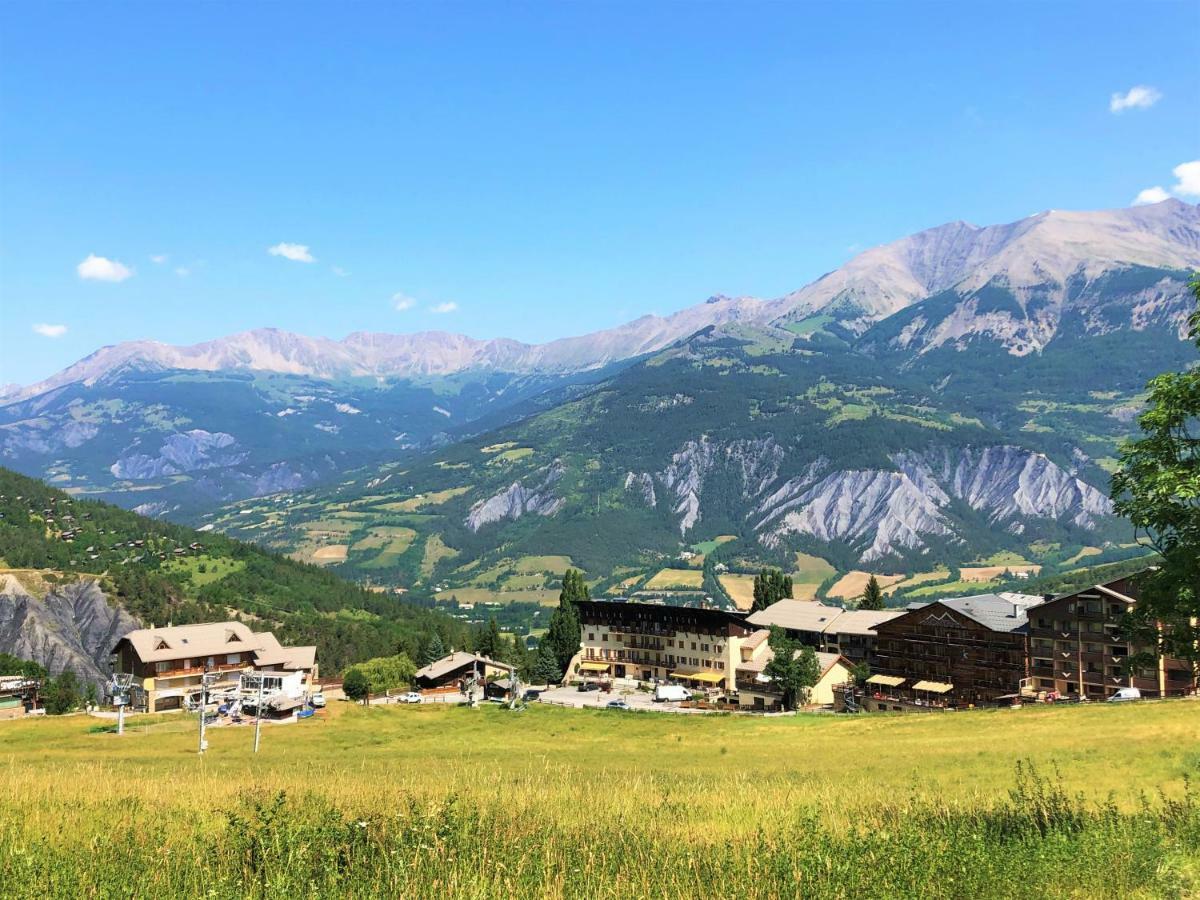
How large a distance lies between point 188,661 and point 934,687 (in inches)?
3796

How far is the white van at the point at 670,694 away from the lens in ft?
332

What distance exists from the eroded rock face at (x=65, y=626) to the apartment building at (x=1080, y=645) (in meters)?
140

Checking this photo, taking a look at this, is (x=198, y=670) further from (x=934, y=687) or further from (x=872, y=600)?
(x=872, y=600)

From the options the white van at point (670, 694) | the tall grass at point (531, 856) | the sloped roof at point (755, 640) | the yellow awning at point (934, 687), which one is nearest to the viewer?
the tall grass at point (531, 856)

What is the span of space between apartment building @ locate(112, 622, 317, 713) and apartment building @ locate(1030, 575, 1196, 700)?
88.5 m

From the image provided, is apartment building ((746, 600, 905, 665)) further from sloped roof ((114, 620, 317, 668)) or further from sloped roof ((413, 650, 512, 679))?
sloped roof ((114, 620, 317, 668))

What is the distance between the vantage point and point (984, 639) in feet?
330

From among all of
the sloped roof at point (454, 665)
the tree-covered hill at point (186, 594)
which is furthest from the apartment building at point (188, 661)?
the tree-covered hill at point (186, 594)

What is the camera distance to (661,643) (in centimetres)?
12256

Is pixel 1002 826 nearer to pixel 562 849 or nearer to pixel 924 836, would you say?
pixel 924 836

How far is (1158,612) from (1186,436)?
12.9ft

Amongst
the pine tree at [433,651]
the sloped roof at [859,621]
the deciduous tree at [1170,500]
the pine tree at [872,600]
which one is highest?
the deciduous tree at [1170,500]

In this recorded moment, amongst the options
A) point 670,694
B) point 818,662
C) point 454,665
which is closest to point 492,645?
point 454,665

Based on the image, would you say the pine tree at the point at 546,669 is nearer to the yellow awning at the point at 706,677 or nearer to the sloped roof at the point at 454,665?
the sloped roof at the point at 454,665
